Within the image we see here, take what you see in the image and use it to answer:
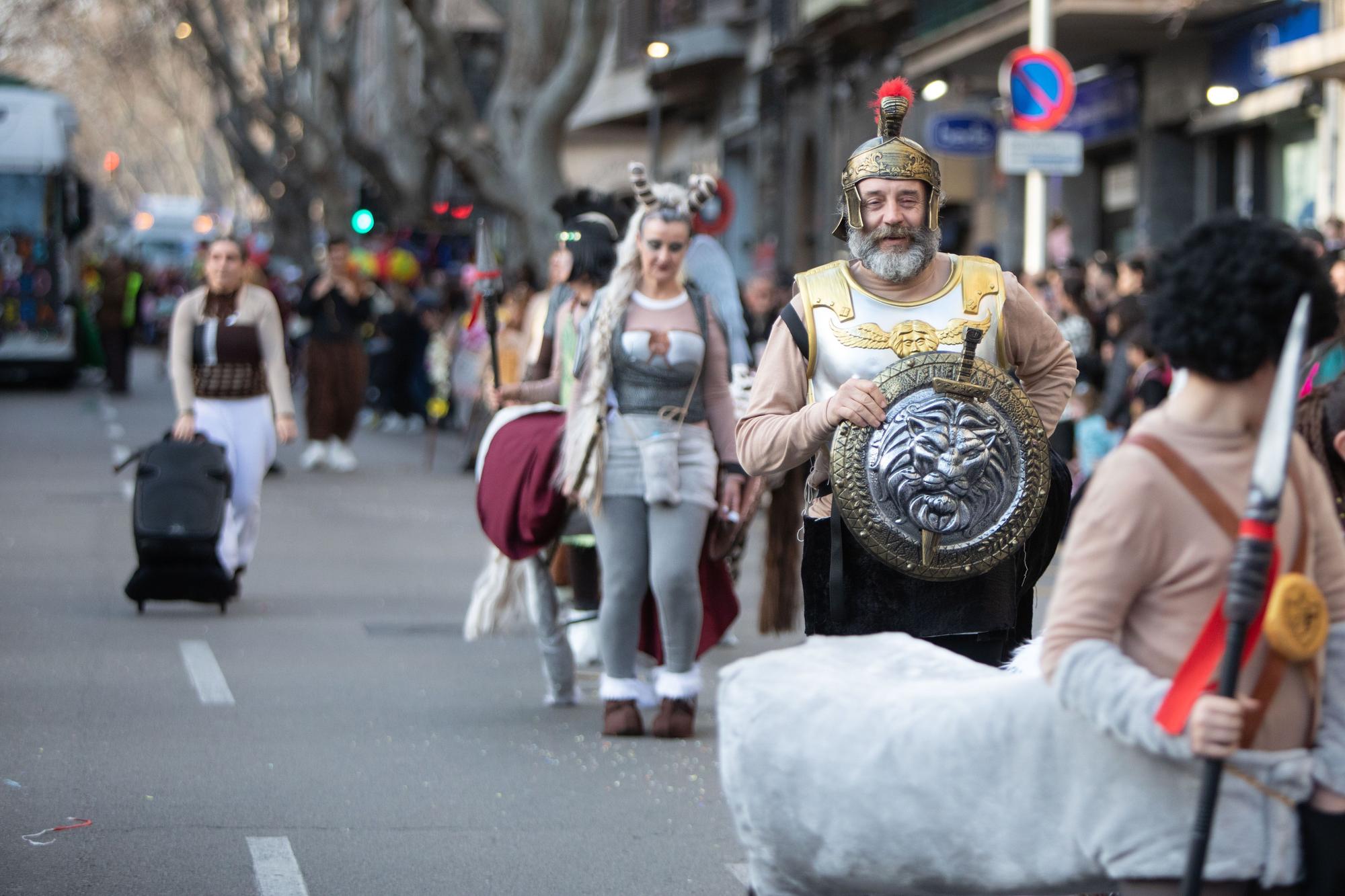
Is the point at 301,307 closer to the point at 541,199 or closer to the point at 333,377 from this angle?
the point at 333,377

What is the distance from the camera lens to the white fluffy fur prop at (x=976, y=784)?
3191 mm

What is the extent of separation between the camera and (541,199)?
2538 centimetres

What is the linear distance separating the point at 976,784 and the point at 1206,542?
1.68 feet

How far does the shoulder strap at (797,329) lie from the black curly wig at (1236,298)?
1708 mm

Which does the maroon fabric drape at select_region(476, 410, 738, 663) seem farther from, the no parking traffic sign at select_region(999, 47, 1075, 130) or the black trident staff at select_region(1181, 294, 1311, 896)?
the no parking traffic sign at select_region(999, 47, 1075, 130)

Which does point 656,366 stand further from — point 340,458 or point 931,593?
point 340,458

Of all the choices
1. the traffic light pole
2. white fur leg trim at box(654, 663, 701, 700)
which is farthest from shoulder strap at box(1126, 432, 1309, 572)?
the traffic light pole

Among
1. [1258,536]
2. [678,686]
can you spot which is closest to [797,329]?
[1258,536]

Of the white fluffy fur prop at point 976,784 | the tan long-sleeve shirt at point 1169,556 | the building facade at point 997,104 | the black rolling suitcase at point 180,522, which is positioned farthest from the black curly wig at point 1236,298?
the building facade at point 997,104

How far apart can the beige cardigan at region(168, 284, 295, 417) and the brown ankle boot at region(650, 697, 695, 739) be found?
400 centimetres

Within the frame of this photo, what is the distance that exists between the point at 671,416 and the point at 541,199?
18058 mm

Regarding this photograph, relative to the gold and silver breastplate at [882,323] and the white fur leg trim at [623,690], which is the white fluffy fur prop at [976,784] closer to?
the gold and silver breastplate at [882,323]

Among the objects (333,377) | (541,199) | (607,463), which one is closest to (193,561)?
(607,463)

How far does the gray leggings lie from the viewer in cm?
756
